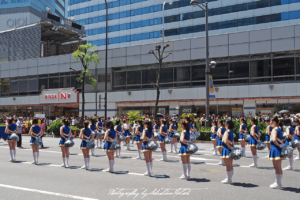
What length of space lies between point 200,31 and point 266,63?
68.6ft

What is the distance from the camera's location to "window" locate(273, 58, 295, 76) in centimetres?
2728

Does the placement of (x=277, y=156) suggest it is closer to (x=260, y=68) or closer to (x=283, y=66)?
(x=283, y=66)

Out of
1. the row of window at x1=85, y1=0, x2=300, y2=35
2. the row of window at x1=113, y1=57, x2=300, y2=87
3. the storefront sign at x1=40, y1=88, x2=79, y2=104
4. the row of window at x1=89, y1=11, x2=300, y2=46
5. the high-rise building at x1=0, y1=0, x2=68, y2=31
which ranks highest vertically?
the high-rise building at x1=0, y1=0, x2=68, y2=31

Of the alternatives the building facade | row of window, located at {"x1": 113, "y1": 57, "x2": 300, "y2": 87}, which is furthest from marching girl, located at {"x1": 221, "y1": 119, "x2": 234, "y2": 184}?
row of window, located at {"x1": 113, "y1": 57, "x2": 300, "y2": 87}

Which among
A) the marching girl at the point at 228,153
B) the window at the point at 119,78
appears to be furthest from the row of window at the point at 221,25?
the marching girl at the point at 228,153

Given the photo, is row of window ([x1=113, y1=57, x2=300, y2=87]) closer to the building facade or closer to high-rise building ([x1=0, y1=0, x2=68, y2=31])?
the building facade

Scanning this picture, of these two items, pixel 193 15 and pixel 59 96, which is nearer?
pixel 59 96

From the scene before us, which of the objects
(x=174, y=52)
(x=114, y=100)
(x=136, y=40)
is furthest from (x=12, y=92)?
(x=174, y=52)

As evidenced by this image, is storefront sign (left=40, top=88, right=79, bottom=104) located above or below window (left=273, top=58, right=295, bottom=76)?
below

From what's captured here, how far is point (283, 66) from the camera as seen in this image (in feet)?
90.4

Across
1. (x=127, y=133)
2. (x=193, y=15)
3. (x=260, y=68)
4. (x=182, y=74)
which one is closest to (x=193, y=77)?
(x=182, y=74)

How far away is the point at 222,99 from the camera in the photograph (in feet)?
98.0

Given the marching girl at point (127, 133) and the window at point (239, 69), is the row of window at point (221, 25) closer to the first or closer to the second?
the window at point (239, 69)

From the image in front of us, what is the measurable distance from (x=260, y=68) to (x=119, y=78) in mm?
16898
